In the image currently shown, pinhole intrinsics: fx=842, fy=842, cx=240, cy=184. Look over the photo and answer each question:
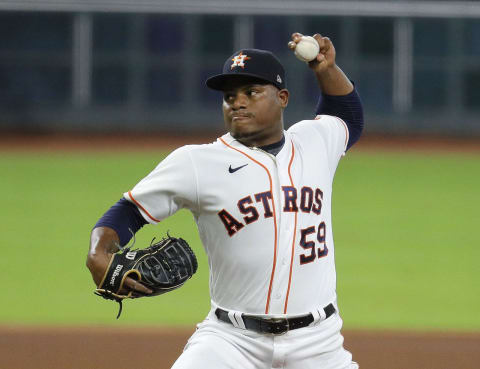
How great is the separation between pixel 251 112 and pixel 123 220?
0.72 meters

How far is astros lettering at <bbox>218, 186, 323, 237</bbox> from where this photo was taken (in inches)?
139

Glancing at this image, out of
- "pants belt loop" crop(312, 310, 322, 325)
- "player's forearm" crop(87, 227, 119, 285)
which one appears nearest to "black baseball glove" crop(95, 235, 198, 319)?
"player's forearm" crop(87, 227, 119, 285)

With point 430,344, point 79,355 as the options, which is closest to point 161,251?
point 79,355

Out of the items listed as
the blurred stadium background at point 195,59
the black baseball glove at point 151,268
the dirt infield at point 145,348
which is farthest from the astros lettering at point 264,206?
the blurred stadium background at point 195,59

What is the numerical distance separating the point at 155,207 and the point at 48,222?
790 cm

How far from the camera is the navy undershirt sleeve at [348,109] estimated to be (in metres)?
4.14

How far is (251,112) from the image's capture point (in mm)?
3648

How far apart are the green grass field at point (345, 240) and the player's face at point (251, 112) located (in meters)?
3.67

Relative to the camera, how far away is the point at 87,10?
18.8 m

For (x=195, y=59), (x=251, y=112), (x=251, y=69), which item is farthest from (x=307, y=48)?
(x=195, y=59)

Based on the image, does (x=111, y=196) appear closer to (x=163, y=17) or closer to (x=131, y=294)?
(x=163, y=17)

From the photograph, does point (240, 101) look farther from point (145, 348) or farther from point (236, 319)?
point (145, 348)

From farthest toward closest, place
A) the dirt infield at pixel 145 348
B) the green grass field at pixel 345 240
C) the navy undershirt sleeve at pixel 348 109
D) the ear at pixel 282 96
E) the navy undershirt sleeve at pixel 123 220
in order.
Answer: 1. the green grass field at pixel 345 240
2. the dirt infield at pixel 145 348
3. the navy undershirt sleeve at pixel 348 109
4. the ear at pixel 282 96
5. the navy undershirt sleeve at pixel 123 220

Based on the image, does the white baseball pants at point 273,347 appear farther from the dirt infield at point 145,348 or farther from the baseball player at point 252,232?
the dirt infield at point 145,348
